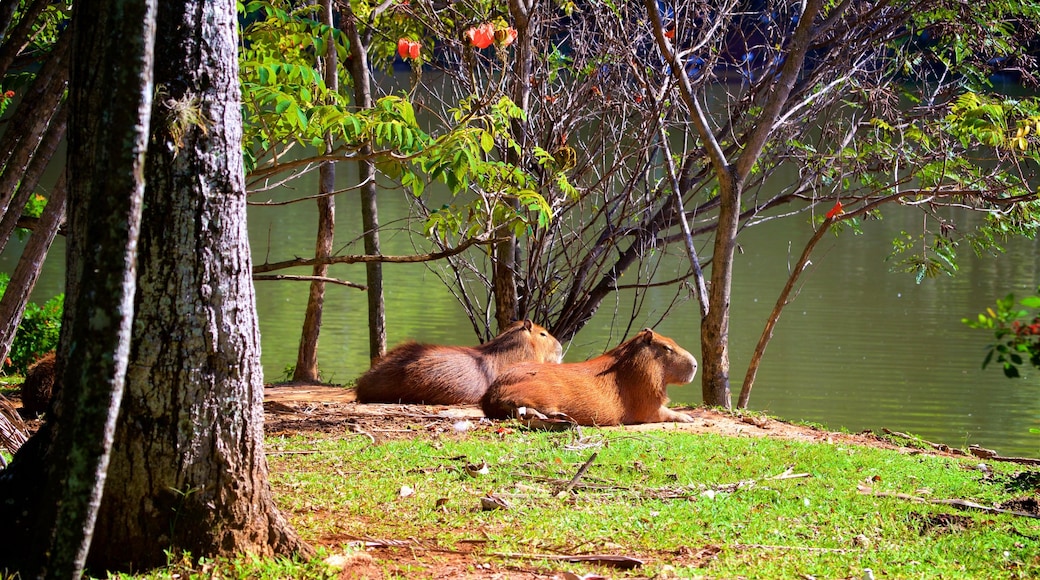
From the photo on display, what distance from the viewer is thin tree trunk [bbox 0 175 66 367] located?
4629mm

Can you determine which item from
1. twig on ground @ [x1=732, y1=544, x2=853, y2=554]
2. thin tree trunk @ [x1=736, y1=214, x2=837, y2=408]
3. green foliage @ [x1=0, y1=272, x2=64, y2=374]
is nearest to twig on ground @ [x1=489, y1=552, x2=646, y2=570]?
twig on ground @ [x1=732, y1=544, x2=853, y2=554]

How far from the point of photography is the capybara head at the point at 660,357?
277 inches

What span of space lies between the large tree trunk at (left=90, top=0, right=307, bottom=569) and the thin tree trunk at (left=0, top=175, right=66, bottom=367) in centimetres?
190

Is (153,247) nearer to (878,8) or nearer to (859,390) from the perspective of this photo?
(878,8)

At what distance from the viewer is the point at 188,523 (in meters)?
3.10

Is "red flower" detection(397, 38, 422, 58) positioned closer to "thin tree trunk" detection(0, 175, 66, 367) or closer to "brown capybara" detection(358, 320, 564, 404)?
"brown capybara" detection(358, 320, 564, 404)

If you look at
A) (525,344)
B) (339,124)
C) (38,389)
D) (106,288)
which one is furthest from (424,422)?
(106,288)

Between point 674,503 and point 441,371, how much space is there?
10.6 feet

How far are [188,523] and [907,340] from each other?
14.0 metres

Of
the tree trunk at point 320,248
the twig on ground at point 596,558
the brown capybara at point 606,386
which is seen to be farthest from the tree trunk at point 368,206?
the twig on ground at point 596,558

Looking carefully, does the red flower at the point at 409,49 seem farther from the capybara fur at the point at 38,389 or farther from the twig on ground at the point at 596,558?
the twig on ground at the point at 596,558

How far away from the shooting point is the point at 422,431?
6316 mm

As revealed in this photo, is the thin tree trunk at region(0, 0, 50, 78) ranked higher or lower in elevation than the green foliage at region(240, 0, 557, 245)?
higher

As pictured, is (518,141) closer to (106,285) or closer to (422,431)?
(422,431)
